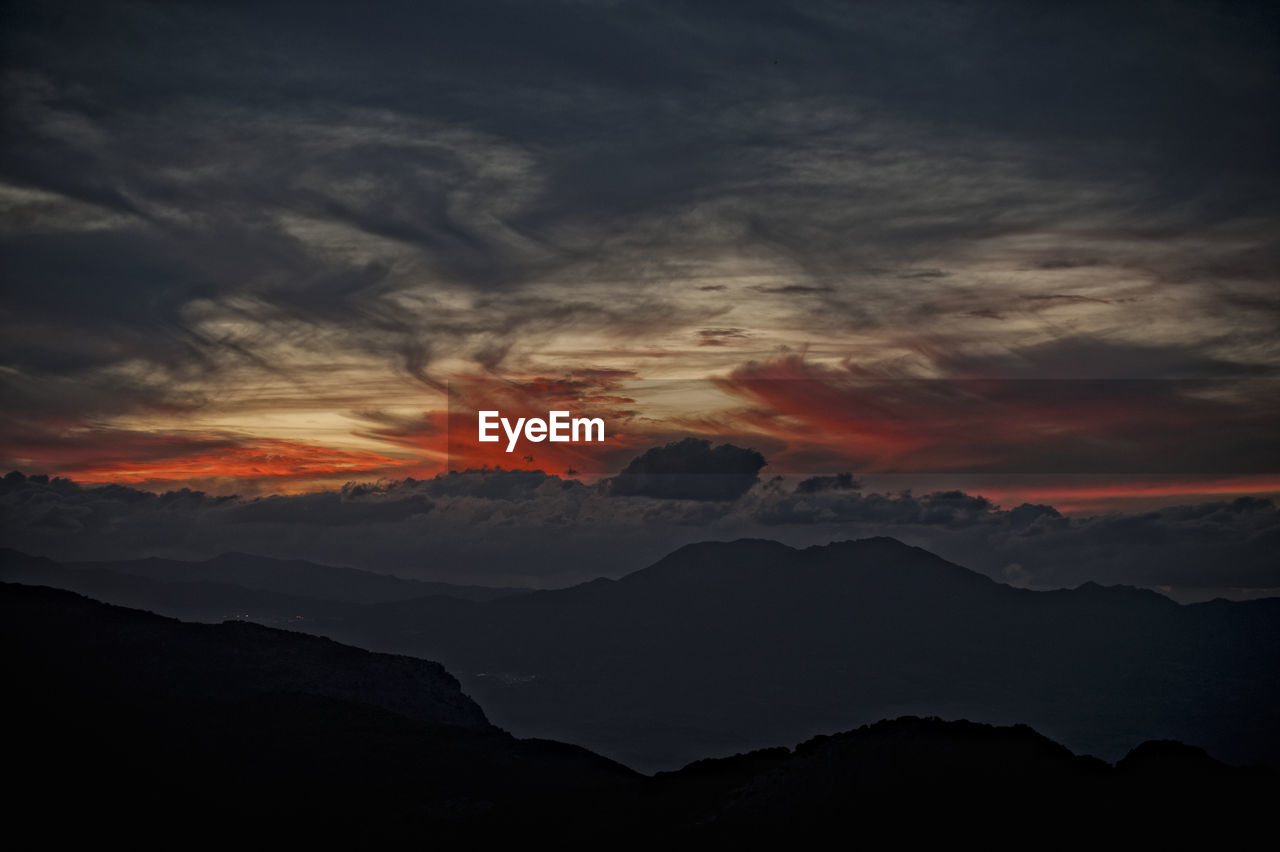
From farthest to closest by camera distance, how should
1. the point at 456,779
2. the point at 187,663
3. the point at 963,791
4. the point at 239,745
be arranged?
the point at 187,663
the point at 239,745
the point at 456,779
the point at 963,791

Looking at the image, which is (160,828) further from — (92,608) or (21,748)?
(92,608)

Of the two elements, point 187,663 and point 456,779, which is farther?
point 187,663

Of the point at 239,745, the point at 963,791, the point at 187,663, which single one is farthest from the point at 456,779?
the point at 963,791

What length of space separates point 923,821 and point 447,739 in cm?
6664

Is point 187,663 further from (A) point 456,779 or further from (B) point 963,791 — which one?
(B) point 963,791

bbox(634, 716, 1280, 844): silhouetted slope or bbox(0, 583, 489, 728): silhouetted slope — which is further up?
bbox(0, 583, 489, 728): silhouetted slope

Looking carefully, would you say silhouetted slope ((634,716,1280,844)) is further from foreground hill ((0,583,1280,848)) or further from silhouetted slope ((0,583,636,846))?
silhouetted slope ((0,583,636,846))

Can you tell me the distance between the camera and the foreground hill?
11788 cm

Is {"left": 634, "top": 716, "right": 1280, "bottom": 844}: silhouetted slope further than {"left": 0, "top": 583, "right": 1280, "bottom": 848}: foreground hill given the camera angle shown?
No

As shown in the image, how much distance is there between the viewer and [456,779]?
132375 millimetres

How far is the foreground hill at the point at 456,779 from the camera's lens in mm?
117875

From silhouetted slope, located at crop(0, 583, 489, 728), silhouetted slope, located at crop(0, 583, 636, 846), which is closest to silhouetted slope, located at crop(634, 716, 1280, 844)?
silhouetted slope, located at crop(0, 583, 636, 846)

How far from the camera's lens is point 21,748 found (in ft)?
446

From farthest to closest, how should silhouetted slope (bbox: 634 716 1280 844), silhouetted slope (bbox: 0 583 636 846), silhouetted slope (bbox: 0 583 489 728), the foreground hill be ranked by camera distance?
silhouetted slope (bbox: 0 583 489 728)
silhouetted slope (bbox: 0 583 636 846)
the foreground hill
silhouetted slope (bbox: 634 716 1280 844)
